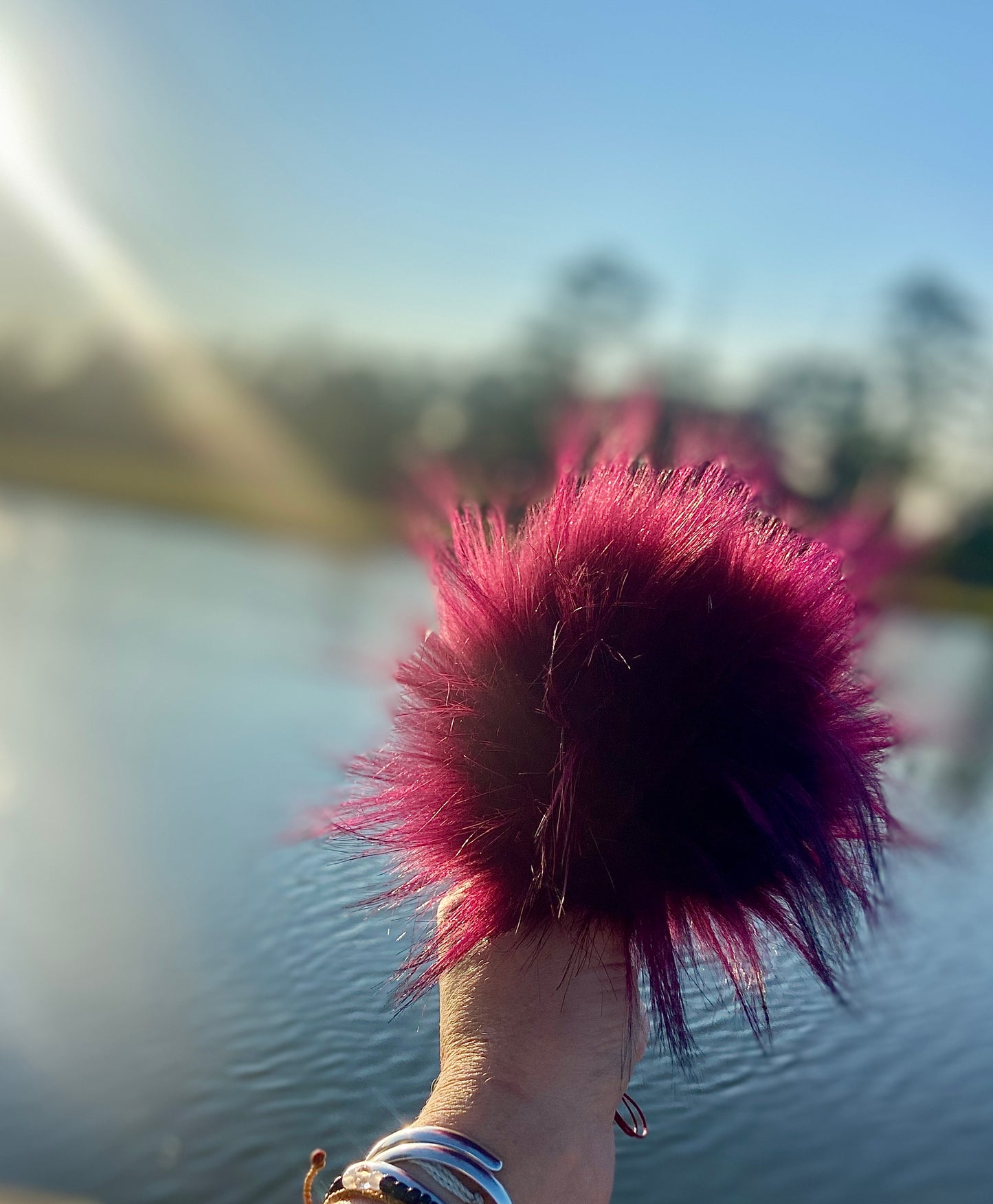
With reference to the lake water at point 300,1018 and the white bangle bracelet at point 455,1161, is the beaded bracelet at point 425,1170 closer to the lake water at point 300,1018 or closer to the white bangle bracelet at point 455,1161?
the white bangle bracelet at point 455,1161

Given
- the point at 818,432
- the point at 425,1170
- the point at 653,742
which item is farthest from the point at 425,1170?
the point at 818,432

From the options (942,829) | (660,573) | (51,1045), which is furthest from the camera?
(942,829)

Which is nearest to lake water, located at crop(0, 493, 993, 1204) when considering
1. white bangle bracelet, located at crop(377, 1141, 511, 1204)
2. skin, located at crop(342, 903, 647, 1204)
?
skin, located at crop(342, 903, 647, 1204)

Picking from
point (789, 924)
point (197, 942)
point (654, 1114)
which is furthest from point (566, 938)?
point (197, 942)

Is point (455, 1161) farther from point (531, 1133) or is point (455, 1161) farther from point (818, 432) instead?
point (818, 432)

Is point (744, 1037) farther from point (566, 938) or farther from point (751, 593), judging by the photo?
point (751, 593)
